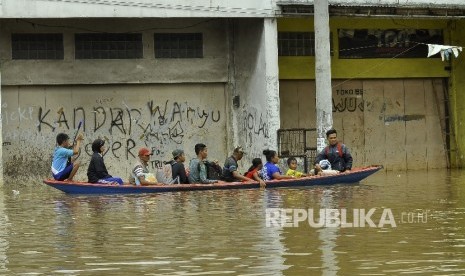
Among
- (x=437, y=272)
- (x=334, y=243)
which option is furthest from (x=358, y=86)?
(x=437, y=272)

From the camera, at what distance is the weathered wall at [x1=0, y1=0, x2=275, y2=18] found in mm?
27328

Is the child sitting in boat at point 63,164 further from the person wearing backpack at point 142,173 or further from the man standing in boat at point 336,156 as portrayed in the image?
the man standing in boat at point 336,156

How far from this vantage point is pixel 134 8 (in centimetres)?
2825

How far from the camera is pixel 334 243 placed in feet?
42.8

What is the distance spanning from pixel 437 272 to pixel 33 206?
449 inches

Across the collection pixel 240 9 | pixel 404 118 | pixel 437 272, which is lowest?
pixel 437 272

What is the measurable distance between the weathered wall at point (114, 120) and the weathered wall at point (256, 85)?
0.70 meters

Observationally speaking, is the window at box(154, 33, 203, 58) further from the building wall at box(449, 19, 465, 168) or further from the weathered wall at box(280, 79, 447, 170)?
the building wall at box(449, 19, 465, 168)

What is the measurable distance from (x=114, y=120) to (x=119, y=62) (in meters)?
1.52

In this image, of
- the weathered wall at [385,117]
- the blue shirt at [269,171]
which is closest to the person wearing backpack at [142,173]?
the blue shirt at [269,171]

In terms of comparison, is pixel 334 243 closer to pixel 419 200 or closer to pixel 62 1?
pixel 419 200

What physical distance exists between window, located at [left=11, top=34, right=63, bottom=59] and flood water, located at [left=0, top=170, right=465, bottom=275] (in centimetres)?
716

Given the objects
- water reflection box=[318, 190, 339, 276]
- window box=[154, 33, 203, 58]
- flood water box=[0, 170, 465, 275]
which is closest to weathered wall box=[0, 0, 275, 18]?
window box=[154, 33, 203, 58]

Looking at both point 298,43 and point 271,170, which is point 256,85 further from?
point 271,170
